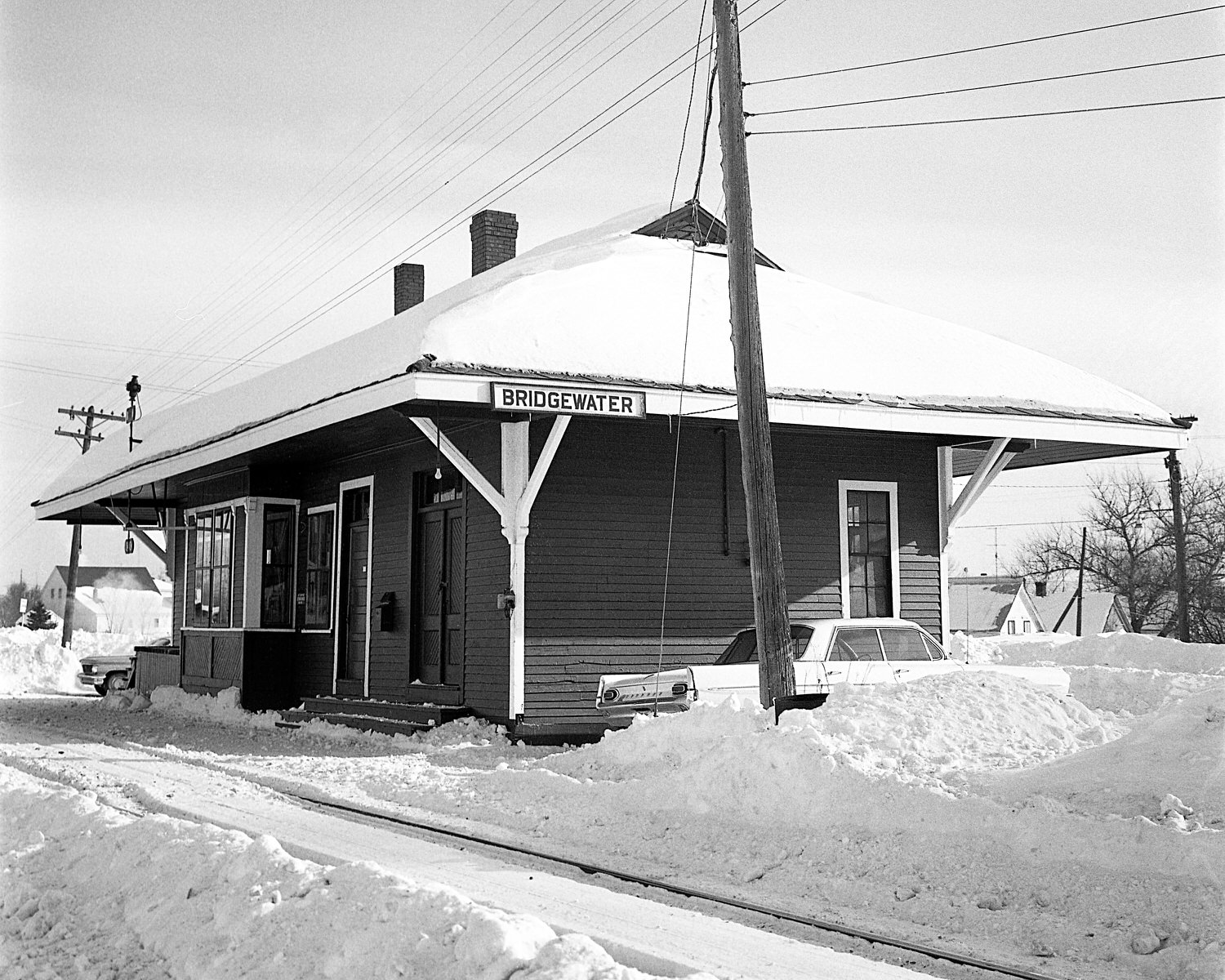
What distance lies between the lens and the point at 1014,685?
38.0 ft

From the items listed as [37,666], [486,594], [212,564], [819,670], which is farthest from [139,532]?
[819,670]

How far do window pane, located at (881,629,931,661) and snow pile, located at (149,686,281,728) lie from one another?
9545 mm

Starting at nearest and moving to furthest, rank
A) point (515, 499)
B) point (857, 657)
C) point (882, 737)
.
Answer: point (882, 737), point (857, 657), point (515, 499)

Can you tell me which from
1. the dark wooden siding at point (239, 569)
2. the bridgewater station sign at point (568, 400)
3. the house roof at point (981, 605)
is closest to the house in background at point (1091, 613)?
the house roof at point (981, 605)

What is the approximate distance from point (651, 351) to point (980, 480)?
5.39m

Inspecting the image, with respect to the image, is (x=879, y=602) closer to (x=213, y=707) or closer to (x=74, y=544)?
(x=213, y=707)

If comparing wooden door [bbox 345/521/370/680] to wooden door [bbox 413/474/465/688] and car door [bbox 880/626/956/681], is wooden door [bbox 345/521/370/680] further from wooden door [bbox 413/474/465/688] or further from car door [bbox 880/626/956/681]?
car door [bbox 880/626/956/681]

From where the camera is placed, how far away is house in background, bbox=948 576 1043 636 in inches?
3135

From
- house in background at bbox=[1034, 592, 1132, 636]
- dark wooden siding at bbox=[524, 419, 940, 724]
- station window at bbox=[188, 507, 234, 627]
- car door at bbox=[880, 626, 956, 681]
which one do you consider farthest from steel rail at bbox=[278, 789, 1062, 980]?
house in background at bbox=[1034, 592, 1132, 636]

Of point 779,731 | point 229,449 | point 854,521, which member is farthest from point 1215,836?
point 229,449

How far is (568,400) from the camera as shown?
14.6 meters

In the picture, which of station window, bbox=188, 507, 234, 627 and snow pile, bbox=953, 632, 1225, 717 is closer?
snow pile, bbox=953, 632, 1225, 717

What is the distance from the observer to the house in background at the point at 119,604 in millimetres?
103500

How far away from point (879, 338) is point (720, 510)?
3708 mm
